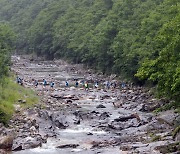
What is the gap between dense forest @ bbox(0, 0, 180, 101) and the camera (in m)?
31.8

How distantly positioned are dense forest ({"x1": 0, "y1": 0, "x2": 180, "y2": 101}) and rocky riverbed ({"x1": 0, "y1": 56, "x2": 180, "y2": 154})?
3.38m

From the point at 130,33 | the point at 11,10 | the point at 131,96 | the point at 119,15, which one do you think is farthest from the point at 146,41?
the point at 11,10

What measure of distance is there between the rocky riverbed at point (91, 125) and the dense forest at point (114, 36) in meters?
3.38

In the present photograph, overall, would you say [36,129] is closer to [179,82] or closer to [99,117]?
[99,117]

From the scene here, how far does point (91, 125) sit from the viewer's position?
37188 millimetres

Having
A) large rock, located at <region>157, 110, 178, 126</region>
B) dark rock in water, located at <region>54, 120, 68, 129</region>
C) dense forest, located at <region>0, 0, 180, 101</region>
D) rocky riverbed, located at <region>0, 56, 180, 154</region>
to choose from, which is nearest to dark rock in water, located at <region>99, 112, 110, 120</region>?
rocky riverbed, located at <region>0, 56, 180, 154</region>

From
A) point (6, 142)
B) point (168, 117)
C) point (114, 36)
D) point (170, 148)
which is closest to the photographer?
point (170, 148)

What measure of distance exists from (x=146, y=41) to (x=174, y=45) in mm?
26678

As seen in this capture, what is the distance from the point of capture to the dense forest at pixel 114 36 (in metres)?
31.8

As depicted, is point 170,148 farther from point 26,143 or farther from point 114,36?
point 114,36

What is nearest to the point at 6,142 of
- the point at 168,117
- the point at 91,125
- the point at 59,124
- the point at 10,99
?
the point at 59,124

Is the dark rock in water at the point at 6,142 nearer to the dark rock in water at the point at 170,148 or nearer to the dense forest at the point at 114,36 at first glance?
the dark rock in water at the point at 170,148

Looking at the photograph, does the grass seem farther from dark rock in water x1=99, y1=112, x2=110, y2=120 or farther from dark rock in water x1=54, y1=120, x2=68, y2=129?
dark rock in water x1=99, y1=112, x2=110, y2=120

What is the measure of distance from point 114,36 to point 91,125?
43.7 m
